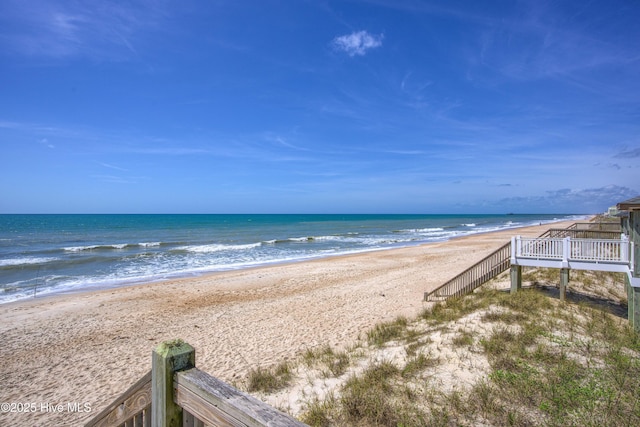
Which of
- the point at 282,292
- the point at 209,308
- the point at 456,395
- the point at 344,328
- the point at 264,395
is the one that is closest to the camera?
the point at 456,395

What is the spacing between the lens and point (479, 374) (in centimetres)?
600

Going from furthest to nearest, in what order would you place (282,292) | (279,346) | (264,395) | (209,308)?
(282,292), (209,308), (279,346), (264,395)

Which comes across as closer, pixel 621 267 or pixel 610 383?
pixel 610 383

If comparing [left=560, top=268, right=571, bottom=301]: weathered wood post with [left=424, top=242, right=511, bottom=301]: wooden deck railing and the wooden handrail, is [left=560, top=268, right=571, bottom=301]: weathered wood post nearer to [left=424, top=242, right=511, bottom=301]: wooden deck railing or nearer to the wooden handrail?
[left=424, top=242, right=511, bottom=301]: wooden deck railing

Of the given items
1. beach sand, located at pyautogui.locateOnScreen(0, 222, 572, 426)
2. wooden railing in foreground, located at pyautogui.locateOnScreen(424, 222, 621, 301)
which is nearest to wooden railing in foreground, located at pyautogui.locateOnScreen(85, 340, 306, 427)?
beach sand, located at pyautogui.locateOnScreen(0, 222, 572, 426)

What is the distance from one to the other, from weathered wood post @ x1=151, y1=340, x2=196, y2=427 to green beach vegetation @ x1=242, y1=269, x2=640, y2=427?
3467mm

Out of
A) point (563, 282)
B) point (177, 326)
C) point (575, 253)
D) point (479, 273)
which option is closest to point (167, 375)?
point (177, 326)

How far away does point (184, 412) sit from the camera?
6.62 ft

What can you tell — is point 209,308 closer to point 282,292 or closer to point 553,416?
point 282,292

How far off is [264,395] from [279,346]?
10.9 ft

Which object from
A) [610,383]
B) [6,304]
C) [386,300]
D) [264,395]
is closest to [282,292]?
[386,300]

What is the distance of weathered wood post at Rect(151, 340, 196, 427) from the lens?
1.98 meters

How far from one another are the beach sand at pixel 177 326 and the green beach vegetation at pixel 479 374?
73.4 inches

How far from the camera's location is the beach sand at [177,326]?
7.84 meters
